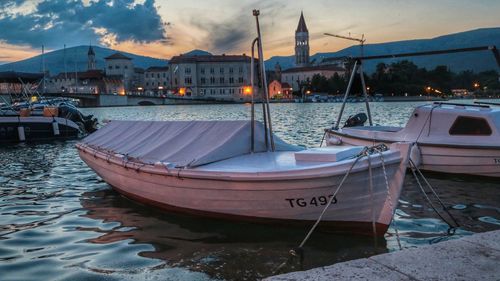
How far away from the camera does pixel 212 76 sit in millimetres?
182750

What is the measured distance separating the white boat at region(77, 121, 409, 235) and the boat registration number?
16mm

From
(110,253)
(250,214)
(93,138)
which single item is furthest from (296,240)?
(93,138)

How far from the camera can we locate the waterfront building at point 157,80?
193 m

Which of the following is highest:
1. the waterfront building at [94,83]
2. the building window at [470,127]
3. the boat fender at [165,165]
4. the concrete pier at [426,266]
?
the waterfront building at [94,83]

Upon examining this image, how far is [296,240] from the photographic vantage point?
824cm

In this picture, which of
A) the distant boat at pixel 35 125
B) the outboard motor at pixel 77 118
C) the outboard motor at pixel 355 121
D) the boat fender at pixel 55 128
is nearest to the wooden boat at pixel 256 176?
the outboard motor at pixel 355 121

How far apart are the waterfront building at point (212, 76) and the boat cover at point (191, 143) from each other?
168908 millimetres

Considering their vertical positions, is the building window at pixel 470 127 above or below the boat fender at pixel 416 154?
above

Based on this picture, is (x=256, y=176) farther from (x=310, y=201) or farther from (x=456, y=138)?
(x=456, y=138)

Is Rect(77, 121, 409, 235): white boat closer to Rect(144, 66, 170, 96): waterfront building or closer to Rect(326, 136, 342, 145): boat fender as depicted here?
Rect(326, 136, 342, 145): boat fender

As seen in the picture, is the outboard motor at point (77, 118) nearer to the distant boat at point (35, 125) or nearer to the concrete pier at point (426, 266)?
the distant boat at point (35, 125)

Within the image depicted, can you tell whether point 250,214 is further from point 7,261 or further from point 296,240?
point 7,261

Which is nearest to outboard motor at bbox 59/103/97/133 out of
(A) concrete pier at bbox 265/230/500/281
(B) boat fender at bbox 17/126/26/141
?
(B) boat fender at bbox 17/126/26/141

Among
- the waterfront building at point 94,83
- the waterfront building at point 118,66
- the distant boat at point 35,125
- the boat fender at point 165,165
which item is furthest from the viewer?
the waterfront building at point 118,66
